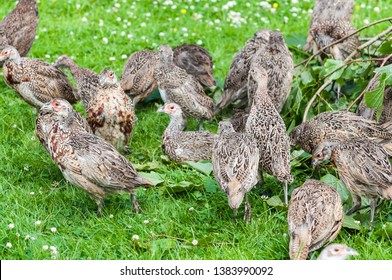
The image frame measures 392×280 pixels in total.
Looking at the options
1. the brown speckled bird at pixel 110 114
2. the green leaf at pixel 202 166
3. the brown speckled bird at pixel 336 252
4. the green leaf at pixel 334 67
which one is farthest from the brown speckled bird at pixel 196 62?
the brown speckled bird at pixel 336 252

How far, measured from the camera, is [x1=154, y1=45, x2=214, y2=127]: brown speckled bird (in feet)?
32.8

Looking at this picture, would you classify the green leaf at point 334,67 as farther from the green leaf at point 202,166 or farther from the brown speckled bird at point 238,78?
the green leaf at point 202,166

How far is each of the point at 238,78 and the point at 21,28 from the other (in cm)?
327

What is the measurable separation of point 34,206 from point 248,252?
218 cm

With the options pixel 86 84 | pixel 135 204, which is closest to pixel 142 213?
pixel 135 204

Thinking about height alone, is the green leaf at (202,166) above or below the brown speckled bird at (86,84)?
below

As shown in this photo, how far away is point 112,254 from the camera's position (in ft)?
23.6

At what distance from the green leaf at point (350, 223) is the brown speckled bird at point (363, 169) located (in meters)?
0.18

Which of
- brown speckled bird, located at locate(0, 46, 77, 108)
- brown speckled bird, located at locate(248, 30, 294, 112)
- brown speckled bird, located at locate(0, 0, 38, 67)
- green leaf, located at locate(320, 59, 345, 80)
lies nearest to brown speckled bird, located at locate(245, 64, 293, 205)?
brown speckled bird, located at locate(248, 30, 294, 112)

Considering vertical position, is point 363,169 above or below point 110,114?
above

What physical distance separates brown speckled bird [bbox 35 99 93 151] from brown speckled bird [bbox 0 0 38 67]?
2.40 m

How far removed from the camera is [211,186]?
8.30 m

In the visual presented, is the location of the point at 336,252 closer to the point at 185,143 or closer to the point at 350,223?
the point at 350,223

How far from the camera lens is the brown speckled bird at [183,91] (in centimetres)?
998
